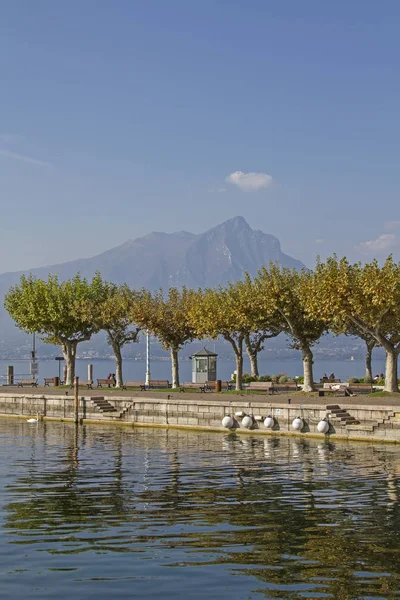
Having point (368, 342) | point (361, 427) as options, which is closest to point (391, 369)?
point (361, 427)

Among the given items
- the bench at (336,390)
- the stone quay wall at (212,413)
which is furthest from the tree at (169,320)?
the bench at (336,390)

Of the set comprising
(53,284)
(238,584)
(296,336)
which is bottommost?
(238,584)

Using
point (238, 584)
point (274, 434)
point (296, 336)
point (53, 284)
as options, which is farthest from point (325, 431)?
point (53, 284)

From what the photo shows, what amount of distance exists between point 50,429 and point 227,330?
1776cm

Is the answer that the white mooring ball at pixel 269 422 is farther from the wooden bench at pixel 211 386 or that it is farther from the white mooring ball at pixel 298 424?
the wooden bench at pixel 211 386

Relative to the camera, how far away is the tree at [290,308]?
61.7 metres

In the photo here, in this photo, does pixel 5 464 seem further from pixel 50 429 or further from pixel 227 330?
pixel 227 330

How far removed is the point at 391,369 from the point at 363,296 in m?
5.55

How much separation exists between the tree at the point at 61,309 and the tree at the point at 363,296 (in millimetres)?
28768

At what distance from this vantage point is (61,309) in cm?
7744

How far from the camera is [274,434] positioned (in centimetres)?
4875

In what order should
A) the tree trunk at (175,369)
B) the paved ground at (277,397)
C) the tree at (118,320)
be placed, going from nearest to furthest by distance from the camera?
the paved ground at (277,397), the tree trunk at (175,369), the tree at (118,320)

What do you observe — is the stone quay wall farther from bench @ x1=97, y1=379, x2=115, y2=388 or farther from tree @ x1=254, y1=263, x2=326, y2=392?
bench @ x1=97, y1=379, x2=115, y2=388

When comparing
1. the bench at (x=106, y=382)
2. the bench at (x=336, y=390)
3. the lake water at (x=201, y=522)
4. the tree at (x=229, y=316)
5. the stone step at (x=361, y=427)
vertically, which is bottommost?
the lake water at (x=201, y=522)
